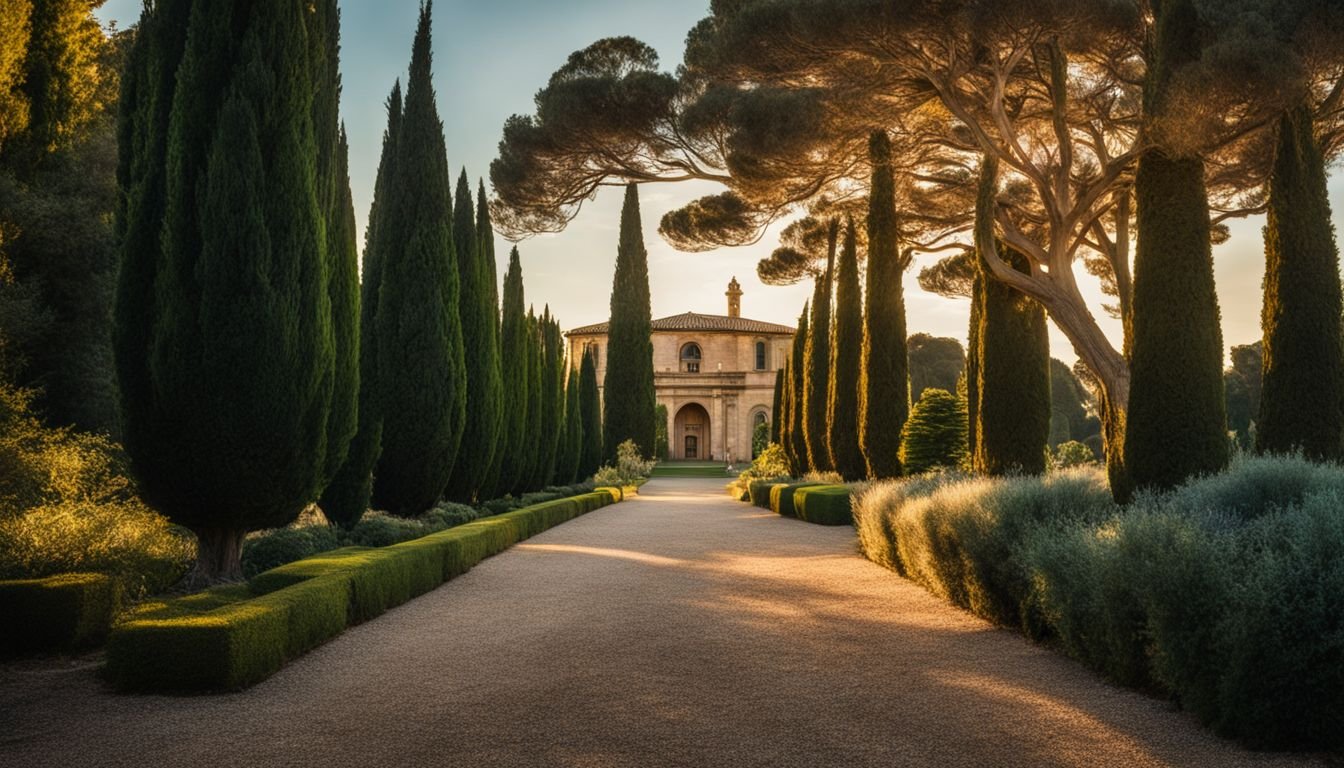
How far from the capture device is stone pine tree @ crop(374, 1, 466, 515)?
13.0m

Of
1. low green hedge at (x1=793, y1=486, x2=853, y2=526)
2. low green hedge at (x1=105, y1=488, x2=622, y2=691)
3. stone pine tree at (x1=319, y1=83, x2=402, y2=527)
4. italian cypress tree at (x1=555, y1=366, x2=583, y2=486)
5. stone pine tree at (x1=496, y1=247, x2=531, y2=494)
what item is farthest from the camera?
italian cypress tree at (x1=555, y1=366, x2=583, y2=486)

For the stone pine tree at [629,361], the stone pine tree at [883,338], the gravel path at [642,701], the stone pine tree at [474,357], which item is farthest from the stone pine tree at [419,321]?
the stone pine tree at [629,361]

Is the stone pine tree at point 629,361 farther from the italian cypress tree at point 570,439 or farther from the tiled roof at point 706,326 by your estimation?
the tiled roof at point 706,326

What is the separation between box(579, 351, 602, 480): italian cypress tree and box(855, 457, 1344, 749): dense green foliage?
27.5 metres

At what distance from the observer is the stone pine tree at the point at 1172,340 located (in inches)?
328

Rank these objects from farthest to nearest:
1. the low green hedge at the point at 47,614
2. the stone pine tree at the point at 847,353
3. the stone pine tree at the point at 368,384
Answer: the stone pine tree at the point at 847,353
the stone pine tree at the point at 368,384
the low green hedge at the point at 47,614

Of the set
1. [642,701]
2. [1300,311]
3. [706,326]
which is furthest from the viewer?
[706,326]

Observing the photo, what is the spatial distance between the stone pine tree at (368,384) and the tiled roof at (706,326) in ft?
138

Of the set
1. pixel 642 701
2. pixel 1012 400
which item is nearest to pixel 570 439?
pixel 1012 400

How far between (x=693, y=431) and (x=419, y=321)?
4534 cm

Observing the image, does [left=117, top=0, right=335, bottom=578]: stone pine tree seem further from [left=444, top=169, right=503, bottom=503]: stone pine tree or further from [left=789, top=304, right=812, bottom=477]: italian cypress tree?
[left=789, top=304, right=812, bottom=477]: italian cypress tree

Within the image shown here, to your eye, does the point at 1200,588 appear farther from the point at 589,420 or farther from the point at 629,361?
the point at 629,361

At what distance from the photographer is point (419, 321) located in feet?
43.5

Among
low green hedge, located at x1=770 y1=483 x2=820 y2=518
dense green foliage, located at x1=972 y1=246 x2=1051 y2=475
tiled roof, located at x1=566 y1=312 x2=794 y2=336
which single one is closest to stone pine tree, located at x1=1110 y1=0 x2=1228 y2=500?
dense green foliage, located at x1=972 y1=246 x2=1051 y2=475
